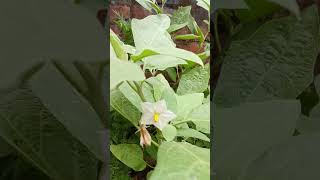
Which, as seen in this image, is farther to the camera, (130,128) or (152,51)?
(130,128)

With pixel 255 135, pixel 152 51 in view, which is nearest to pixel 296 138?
pixel 255 135

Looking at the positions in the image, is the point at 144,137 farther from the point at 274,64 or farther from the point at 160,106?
the point at 274,64

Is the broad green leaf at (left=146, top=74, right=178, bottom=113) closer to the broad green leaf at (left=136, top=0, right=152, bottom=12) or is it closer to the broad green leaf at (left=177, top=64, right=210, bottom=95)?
the broad green leaf at (left=177, top=64, right=210, bottom=95)

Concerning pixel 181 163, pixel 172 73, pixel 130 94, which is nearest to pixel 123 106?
pixel 130 94

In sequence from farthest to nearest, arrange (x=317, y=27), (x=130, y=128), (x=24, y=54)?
(x=130, y=128), (x=317, y=27), (x=24, y=54)

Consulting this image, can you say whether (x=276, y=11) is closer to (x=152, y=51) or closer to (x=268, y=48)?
(x=268, y=48)

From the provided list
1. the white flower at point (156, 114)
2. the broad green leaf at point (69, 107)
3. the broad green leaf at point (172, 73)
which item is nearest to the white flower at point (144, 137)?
the white flower at point (156, 114)
